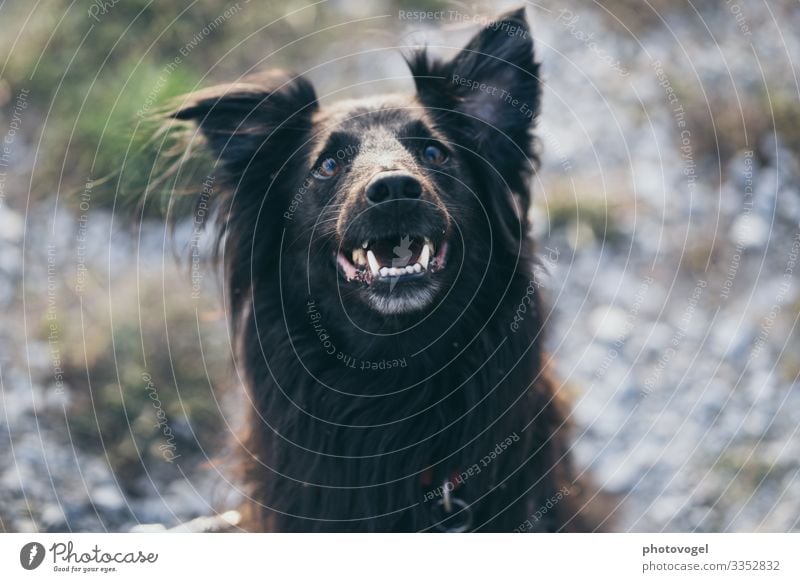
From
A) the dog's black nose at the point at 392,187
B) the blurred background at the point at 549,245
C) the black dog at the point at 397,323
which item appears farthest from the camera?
the blurred background at the point at 549,245

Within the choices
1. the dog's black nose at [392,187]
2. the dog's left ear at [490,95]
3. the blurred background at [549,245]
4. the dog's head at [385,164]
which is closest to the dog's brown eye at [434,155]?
the dog's head at [385,164]

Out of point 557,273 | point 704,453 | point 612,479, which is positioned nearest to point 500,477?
point 612,479

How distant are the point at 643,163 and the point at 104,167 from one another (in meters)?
4.95

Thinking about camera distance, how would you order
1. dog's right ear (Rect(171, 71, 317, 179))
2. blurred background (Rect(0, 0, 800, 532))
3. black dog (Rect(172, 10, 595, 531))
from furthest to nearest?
blurred background (Rect(0, 0, 800, 532)), dog's right ear (Rect(171, 71, 317, 179)), black dog (Rect(172, 10, 595, 531))

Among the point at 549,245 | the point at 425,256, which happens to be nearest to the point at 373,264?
the point at 425,256

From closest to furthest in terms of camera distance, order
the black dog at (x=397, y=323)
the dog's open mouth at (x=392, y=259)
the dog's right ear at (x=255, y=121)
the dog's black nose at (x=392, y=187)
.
Result: the dog's black nose at (x=392, y=187) → the dog's open mouth at (x=392, y=259) → the black dog at (x=397, y=323) → the dog's right ear at (x=255, y=121)

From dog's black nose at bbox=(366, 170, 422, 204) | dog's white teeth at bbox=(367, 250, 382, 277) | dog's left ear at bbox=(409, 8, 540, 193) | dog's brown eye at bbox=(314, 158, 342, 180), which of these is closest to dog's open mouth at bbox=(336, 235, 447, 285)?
dog's white teeth at bbox=(367, 250, 382, 277)

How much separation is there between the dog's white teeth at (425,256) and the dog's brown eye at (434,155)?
574mm

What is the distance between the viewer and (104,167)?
22.6 ft

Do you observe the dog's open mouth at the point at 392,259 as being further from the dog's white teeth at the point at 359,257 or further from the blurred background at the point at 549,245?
the blurred background at the point at 549,245

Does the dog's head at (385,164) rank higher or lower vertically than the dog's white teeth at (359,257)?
higher

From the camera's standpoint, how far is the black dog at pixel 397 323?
5.05 meters

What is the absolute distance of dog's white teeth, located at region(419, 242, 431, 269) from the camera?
4.82 meters

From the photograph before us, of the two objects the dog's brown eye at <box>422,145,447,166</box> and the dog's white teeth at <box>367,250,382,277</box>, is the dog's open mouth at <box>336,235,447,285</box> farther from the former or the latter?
the dog's brown eye at <box>422,145,447,166</box>
